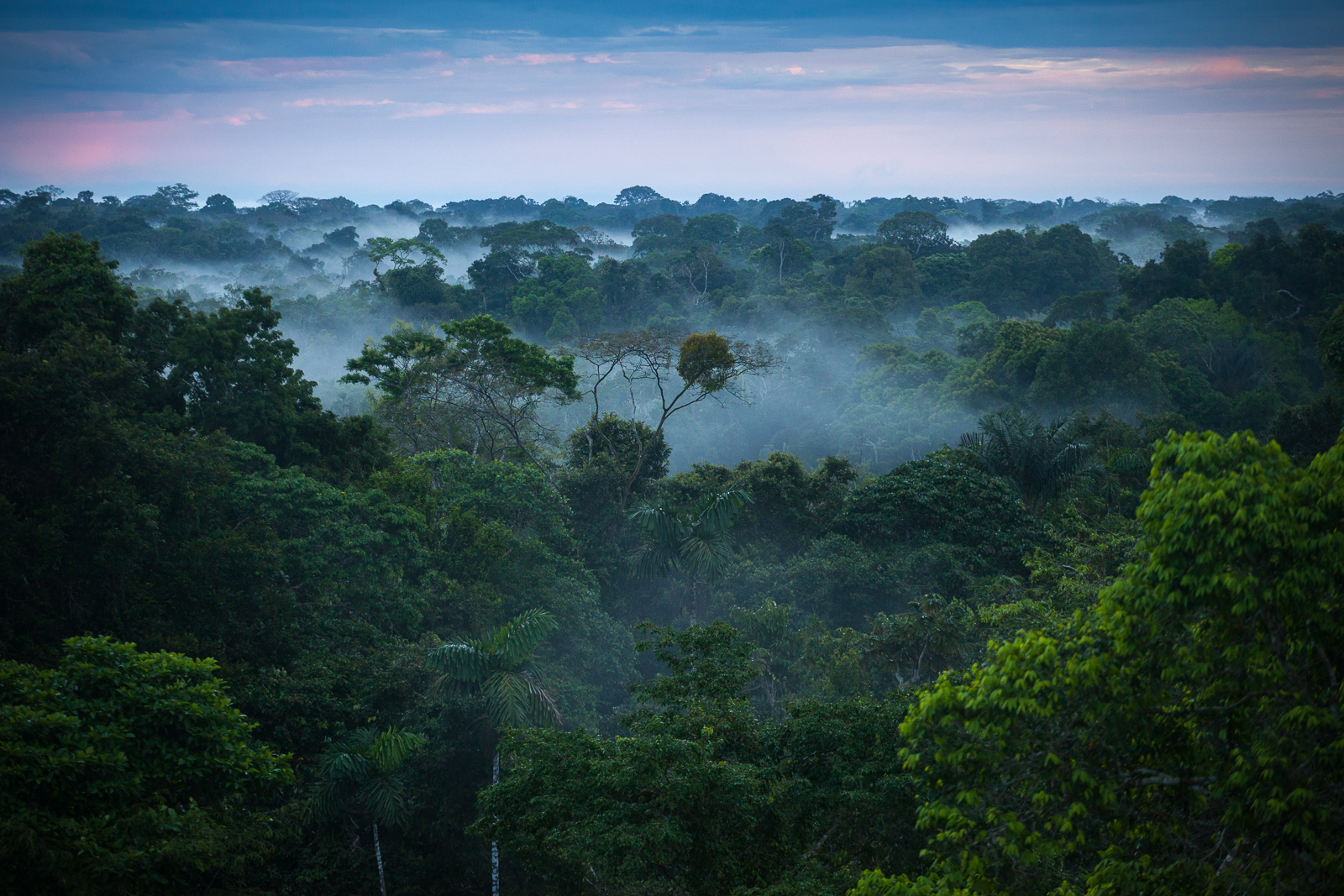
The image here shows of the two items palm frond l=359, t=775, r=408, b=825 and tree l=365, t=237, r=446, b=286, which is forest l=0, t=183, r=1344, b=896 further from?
tree l=365, t=237, r=446, b=286

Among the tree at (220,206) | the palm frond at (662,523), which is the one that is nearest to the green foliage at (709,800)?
the palm frond at (662,523)

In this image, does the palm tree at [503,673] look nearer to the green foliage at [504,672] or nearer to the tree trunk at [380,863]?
the green foliage at [504,672]

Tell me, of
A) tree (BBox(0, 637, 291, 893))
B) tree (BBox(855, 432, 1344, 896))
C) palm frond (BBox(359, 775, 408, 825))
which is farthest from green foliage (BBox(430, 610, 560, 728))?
tree (BBox(855, 432, 1344, 896))

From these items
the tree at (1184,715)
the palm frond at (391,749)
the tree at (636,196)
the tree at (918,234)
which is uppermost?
the tree at (636,196)

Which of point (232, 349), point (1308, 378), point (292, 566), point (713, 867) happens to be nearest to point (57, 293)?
point (232, 349)

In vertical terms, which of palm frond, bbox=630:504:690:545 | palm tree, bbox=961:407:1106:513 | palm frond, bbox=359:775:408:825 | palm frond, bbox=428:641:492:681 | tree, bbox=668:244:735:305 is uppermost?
tree, bbox=668:244:735:305

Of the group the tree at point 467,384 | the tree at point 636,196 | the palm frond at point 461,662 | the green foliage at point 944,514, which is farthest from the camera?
the tree at point 636,196
